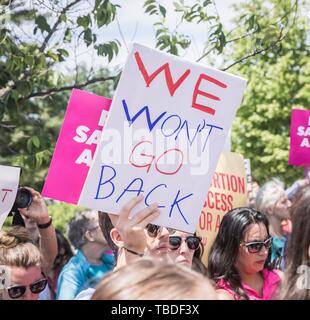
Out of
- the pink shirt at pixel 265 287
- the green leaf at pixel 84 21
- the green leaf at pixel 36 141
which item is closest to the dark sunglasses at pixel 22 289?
the pink shirt at pixel 265 287

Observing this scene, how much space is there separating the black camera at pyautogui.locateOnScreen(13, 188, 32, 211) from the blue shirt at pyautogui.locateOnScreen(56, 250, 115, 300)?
3.13 ft

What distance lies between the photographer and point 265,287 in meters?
3.96

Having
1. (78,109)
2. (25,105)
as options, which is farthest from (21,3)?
(78,109)

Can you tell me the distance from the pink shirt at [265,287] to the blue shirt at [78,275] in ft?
3.63

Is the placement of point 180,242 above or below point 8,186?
below

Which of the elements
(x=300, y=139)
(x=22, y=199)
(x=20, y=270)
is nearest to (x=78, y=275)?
(x=22, y=199)

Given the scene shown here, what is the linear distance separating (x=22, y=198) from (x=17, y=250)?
2.16 ft

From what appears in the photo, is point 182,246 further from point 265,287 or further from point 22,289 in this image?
point 22,289

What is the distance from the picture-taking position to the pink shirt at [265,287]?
374cm

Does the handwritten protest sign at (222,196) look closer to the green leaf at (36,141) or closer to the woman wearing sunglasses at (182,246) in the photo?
the woman wearing sunglasses at (182,246)

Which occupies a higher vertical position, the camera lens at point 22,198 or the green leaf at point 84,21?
the green leaf at point 84,21
